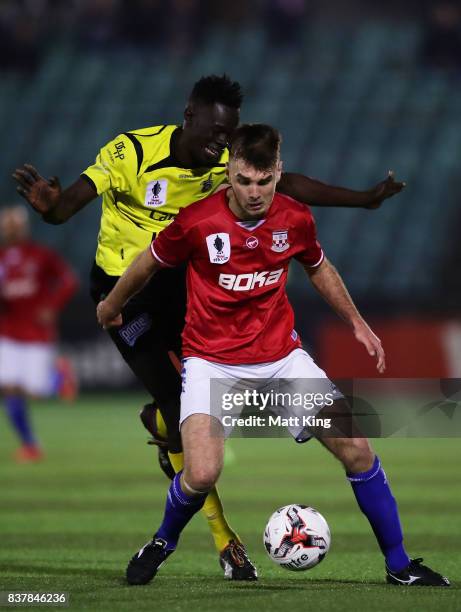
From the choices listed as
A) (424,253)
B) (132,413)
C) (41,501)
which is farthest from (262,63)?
(41,501)

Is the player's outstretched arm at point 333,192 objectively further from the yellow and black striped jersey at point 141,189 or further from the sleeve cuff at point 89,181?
the sleeve cuff at point 89,181

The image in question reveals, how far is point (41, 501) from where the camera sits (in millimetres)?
9461

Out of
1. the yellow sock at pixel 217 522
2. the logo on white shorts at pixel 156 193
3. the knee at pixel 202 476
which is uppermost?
the logo on white shorts at pixel 156 193

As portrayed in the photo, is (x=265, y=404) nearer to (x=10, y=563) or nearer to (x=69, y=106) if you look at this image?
(x=10, y=563)

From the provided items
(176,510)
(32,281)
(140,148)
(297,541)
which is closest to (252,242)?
(140,148)

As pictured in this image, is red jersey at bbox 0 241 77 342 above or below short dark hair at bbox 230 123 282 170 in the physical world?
below

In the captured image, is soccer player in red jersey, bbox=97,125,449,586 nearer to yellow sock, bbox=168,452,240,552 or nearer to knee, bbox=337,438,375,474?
knee, bbox=337,438,375,474

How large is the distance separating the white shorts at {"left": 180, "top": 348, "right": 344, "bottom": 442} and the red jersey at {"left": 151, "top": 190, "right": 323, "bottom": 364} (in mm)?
50

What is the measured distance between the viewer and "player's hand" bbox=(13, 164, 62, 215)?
5.72 meters

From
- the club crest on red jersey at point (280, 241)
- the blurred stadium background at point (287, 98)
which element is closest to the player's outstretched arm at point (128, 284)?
the club crest on red jersey at point (280, 241)

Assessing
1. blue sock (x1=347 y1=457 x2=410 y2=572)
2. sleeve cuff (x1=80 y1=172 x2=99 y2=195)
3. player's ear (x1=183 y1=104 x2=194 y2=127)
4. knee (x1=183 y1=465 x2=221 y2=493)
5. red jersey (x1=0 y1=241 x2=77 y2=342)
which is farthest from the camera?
red jersey (x1=0 y1=241 x2=77 y2=342)

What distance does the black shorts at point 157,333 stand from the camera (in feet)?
20.5

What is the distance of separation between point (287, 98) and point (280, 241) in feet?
56.3

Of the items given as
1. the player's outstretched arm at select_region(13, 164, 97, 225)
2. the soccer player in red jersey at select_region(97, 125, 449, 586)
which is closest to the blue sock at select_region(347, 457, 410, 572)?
the soccer player in red jersey at select_region(97, 125, 449, 586)
